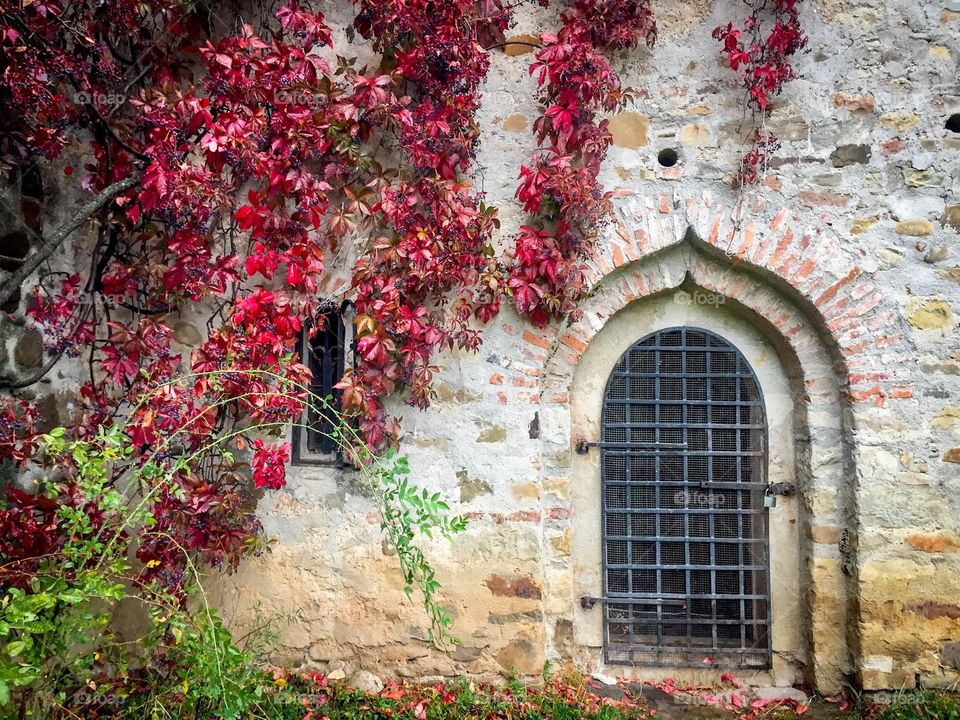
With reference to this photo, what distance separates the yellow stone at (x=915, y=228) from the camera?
354cm

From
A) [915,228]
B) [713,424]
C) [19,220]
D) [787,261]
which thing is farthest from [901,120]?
[19,220]

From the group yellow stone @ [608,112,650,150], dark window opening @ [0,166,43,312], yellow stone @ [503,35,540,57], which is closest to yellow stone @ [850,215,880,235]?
yellow stone @ [608,112,650,150]

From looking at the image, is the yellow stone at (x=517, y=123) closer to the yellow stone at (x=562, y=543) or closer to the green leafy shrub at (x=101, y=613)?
the green leafy shrub at (x=101, y=613)

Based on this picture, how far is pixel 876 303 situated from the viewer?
11.6ft

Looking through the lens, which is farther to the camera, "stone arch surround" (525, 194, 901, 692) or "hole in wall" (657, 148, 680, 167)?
"hole in wall" (657, 148, 680, 167)

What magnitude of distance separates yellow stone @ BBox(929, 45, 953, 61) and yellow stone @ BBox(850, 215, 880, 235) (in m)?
0.86

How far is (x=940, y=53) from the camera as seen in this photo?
3.54m

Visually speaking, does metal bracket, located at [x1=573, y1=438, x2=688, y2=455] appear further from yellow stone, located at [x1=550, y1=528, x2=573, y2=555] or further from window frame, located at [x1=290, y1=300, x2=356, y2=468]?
window frame, located at [x1=290, y1=300, x2=356, y2=468]

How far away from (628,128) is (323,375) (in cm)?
211

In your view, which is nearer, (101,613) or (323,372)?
(101,613)

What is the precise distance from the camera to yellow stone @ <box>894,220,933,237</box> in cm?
354

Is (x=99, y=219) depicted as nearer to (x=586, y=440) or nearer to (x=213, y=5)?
(x=213, y=5)

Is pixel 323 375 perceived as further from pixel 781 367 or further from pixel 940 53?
pixel 940 53

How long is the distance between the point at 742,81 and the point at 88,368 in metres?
3.72
